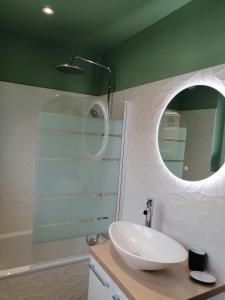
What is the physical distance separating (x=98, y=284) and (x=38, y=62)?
2.26 meters

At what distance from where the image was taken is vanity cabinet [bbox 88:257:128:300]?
126 cm

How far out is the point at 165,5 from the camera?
173cm

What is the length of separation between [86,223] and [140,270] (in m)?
0.95

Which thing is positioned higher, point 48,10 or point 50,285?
point 48,10

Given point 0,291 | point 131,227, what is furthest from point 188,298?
point 0,291

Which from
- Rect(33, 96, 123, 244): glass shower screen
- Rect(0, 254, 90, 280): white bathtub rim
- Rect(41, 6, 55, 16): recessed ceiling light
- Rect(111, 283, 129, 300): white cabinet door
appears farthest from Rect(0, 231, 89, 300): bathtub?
Rect(41, 6, 55, 16): recessed ceiling light

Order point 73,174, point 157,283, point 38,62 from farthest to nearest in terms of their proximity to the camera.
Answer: point 38,62 < point 73,174 < point 157,283

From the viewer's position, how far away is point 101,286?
1.41 meters

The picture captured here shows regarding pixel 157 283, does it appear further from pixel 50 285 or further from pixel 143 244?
pixel 50 285

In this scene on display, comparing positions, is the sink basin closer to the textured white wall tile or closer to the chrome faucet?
the chrome faucet

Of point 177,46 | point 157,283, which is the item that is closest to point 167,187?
point 157,283

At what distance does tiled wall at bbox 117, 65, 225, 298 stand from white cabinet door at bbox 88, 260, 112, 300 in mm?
585

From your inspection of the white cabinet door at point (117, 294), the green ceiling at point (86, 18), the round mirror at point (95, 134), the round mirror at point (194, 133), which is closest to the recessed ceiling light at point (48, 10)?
the green ceiling at point (86, 18)

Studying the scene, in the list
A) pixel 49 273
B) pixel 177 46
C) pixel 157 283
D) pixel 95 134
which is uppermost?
pixel 177 46
